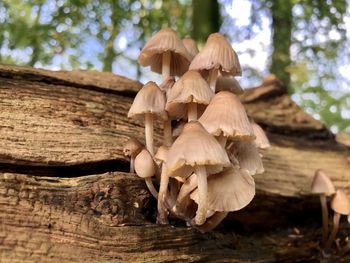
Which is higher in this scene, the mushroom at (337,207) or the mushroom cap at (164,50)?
the mushroom cap at (164,50)

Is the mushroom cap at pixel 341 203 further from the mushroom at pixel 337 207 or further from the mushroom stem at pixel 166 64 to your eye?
the mushroom stem at pixel 166 64

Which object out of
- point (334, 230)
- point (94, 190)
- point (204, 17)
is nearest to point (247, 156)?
point (94, 190)

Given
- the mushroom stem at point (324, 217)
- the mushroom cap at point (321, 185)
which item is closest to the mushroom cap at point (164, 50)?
the mushroom cap at point (321, 185)

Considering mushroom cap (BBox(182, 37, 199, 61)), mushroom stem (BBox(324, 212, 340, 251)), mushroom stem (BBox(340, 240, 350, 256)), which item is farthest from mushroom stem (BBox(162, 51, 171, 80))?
mushroom stem (BBox(340, 240, 350, 256))

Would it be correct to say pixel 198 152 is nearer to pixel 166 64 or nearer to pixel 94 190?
pixel 94 190

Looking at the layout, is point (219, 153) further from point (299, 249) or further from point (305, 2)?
point (305, 2)

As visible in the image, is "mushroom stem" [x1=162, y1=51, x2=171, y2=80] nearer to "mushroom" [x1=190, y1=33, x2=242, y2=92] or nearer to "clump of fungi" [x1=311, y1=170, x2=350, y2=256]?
"mushroom" [x1=190, y1=33, x2=242, y2=92]

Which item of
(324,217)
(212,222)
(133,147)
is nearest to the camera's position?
(133,147)
